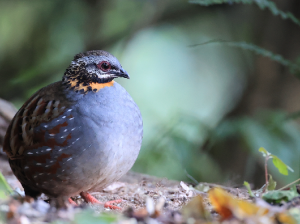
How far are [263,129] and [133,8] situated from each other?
4025 mm

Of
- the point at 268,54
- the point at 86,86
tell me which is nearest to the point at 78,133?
the point at 86,86

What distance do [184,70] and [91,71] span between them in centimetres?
698

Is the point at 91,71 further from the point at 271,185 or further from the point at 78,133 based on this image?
the point at 271,185

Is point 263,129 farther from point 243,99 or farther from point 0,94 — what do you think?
point 0,94

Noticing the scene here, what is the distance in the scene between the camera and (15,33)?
7.68 m

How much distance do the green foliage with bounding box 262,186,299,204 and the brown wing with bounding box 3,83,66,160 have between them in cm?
165

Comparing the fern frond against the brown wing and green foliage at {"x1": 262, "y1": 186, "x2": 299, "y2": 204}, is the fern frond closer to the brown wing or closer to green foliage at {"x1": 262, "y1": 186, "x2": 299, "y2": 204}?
the brown wing

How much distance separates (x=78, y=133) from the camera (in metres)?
2.75

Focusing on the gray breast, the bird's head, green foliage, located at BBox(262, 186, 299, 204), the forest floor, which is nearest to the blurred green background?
the gray breast

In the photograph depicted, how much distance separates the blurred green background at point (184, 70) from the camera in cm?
543

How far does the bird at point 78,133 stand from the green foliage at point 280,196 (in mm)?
1202

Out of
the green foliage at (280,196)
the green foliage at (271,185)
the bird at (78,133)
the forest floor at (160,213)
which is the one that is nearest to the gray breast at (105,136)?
the bird at (78,133)

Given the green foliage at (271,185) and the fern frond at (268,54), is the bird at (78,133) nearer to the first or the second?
the green foliage at (271,185)

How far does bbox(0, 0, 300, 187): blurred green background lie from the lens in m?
5.43
